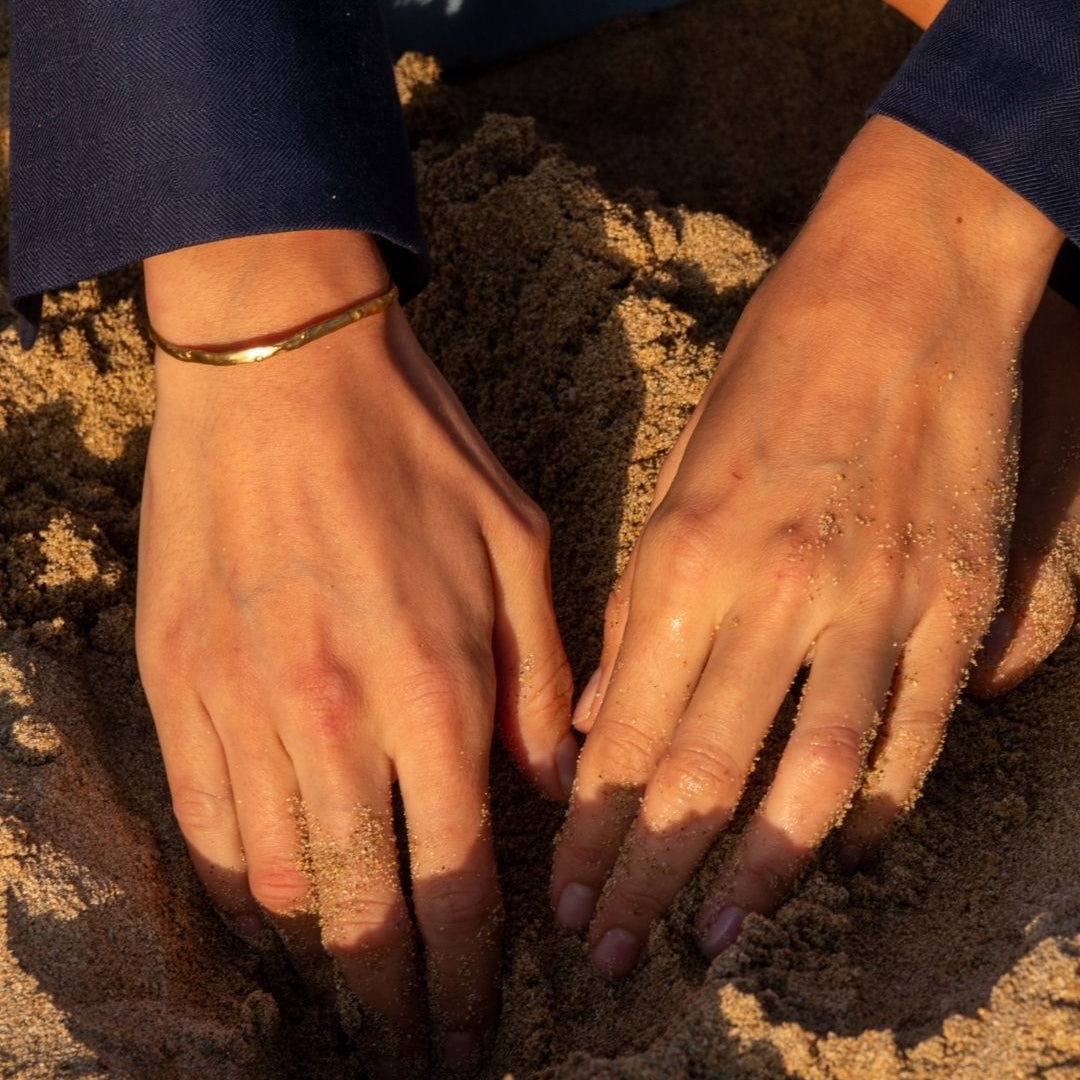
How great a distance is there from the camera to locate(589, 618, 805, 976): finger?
1.19m

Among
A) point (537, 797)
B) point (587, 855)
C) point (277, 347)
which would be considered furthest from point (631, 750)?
point (277, 347)

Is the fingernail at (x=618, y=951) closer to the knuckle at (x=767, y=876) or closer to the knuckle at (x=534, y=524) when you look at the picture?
the knuckle at (x=767, y=876)

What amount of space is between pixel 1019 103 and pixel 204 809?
3.94ft

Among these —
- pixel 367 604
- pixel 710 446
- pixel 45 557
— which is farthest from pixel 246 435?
pixel 710 446

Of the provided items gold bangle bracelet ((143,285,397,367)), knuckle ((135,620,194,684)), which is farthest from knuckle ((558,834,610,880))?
gold bangle bracelet ((143,285,397,367))

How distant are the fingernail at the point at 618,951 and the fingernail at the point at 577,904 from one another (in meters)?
0.05

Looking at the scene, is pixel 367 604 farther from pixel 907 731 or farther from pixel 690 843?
pixel 907 731

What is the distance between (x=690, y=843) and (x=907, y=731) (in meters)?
0.25

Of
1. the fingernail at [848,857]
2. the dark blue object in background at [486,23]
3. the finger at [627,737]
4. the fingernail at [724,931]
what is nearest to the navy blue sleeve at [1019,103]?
the finger at [627,737]

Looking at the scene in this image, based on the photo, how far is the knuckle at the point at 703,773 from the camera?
46.7 inches

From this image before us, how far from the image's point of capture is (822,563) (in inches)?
47.2

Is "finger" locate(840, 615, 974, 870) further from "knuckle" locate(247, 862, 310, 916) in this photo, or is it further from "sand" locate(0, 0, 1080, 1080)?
"knuckle" locate(247, 862, 310, 916)

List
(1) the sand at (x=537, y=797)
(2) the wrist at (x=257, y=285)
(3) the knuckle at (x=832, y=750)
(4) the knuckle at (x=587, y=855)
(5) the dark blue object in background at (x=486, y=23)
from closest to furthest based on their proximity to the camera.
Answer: (1) the sand at (x=537, y=797) → (3) the knuckle at (x=832, y=750) → (4) the knuckle at (x=587, y=855) → (2) the wrist at (x=257, y=285) → (5) the dark blue object in background at (x=486, y=23)

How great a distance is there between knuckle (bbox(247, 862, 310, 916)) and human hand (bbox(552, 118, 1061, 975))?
0.92 ft
